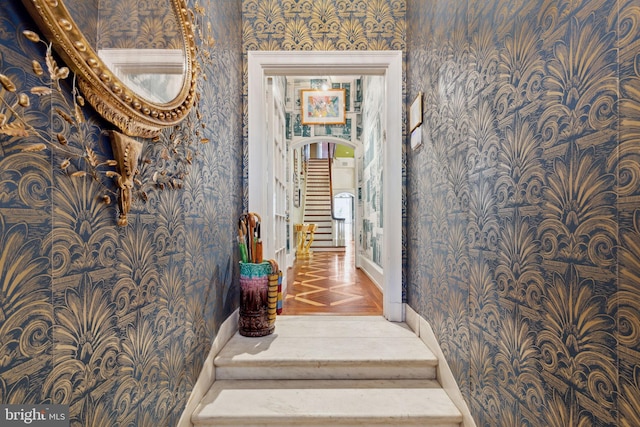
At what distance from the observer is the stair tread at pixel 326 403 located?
129 centimetres

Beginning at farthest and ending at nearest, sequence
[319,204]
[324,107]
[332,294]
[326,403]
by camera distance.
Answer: [319,204] → [324,107] → [332,294] → [326,403]

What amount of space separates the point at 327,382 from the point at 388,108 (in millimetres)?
1884

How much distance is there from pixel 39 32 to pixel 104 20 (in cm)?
22

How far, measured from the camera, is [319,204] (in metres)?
10.2

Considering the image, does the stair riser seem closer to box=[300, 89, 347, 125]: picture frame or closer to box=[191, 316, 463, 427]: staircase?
box=[191, 316, 463, 427]: staircase

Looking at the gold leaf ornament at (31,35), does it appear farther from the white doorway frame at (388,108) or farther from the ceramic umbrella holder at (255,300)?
the white doorway frame at (388,108)

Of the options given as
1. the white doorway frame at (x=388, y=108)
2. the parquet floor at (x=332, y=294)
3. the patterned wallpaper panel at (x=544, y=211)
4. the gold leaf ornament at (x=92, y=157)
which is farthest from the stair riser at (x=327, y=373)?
the gold leaf ornament at (x=92, y=157)

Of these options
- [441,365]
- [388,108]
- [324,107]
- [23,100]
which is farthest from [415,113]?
[324,107]

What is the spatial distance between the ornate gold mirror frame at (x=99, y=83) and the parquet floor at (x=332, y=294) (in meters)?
1.81

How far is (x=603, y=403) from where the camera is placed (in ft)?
2.02

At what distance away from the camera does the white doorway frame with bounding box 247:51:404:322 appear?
2.16m

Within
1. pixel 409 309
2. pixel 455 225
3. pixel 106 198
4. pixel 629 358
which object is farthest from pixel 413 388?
pixel 106 198

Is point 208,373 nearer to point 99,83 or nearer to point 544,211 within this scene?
point 99,83

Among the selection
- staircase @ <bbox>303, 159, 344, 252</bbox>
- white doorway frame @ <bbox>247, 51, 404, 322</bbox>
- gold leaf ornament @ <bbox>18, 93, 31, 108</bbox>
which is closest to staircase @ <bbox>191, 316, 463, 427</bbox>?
white doorway frame @ <bbox>247, 51, 404, 322</bbox>
